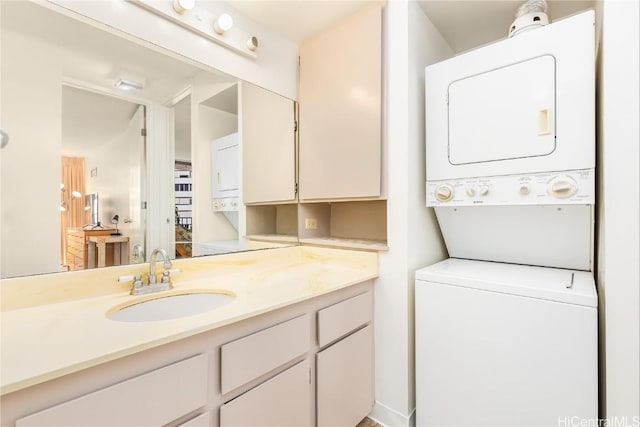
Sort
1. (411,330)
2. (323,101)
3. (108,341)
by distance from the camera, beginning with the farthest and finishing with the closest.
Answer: (323,101) → (411,330) → (108,341)

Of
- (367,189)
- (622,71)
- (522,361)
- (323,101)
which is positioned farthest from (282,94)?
(522,361)

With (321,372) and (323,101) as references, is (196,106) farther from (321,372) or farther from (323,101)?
(321,372)

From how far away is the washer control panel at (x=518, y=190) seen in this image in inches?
49.5

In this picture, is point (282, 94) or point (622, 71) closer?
point (622, 71)

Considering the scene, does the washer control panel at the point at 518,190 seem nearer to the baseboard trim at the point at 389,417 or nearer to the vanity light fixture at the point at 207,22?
the baseboard trim at the point at 389,417

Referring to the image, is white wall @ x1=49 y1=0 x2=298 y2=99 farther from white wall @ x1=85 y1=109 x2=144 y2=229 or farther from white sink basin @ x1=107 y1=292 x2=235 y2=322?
white sink basin @ x1=107 y1=292 x2=235 y2=322

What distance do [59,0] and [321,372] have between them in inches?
76.1

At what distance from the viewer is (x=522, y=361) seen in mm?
1275

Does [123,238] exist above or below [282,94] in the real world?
below

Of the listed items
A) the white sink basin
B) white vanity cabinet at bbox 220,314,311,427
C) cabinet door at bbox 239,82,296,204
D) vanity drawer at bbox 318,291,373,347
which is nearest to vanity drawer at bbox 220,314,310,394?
white vanity cabinet at bbox 220,314,311,427

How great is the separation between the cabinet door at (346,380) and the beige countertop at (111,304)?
342 mm

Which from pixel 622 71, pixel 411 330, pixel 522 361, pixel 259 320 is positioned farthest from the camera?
pixel 411 330

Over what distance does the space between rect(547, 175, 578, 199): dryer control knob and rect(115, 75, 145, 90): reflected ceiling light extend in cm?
200

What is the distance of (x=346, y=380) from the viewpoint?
1542 mm
